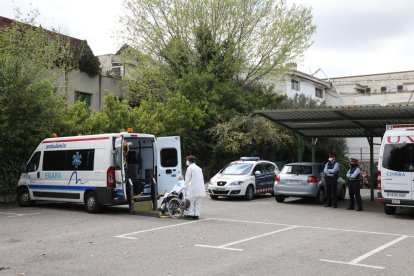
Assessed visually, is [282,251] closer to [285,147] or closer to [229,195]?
[229,195]

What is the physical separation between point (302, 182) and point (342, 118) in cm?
326

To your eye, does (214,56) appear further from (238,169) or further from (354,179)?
(354,179)

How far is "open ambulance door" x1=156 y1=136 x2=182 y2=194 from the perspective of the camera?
15.2 meters

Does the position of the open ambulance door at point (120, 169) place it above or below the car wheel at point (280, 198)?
above

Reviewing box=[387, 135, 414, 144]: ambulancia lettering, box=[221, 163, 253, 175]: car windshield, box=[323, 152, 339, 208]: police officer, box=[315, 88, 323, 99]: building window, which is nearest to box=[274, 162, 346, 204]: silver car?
box=[323, 152, 339, 208]: police officer

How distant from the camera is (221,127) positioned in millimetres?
28344

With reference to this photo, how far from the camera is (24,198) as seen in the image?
16422 millimetres

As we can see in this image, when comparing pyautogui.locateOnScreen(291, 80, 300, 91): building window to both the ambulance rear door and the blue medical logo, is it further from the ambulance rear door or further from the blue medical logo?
the blue medical logo

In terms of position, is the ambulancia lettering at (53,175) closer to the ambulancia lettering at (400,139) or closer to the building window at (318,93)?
the ambulancia lettering at (400,139)

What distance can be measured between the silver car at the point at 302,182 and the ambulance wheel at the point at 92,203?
701 cm

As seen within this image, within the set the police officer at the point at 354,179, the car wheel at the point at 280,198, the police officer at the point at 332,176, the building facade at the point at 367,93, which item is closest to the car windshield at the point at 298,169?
the car wheel at the point at 280,198

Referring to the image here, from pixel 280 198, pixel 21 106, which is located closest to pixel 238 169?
pixel 280 198

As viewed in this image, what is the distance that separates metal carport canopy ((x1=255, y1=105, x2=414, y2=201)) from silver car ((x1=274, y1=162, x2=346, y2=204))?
80.7 inches

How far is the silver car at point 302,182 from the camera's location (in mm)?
17844
